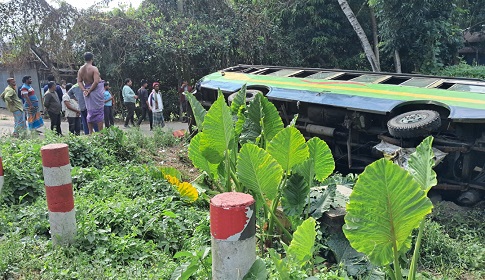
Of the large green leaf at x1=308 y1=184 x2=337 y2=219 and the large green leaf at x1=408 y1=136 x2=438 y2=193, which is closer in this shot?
the large green leaf at x1=408 y1=136 x2=438 y2=193

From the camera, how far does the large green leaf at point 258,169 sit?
10.5 ft

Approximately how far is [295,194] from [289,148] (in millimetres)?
414

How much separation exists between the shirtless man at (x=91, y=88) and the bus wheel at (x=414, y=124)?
526 centimetres

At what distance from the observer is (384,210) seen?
233 cm

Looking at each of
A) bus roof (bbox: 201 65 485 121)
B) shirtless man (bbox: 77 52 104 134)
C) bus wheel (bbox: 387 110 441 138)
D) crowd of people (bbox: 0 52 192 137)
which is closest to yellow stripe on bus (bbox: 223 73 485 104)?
bus roof (bbox: 201 65 485 121)

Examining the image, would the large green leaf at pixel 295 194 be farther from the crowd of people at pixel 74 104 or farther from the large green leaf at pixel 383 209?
the crowd of people at pixel 74 104

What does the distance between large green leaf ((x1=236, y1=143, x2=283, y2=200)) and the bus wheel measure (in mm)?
2802

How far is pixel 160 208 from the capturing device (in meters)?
4.11

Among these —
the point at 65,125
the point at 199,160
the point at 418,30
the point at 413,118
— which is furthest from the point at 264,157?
the point at 418,30

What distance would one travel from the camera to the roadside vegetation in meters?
2.48

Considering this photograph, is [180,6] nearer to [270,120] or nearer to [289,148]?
[270,120]

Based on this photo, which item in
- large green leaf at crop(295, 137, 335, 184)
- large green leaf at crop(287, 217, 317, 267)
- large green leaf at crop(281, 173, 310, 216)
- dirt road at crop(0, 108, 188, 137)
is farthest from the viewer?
dirt road at crop(0, 108, 188, 137)

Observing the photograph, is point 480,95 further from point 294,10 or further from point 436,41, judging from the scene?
point 294,10

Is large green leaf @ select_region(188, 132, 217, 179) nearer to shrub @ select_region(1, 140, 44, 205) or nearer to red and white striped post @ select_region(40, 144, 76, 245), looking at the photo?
red and white striped post @ select_region(40, 144, 76, 245)
